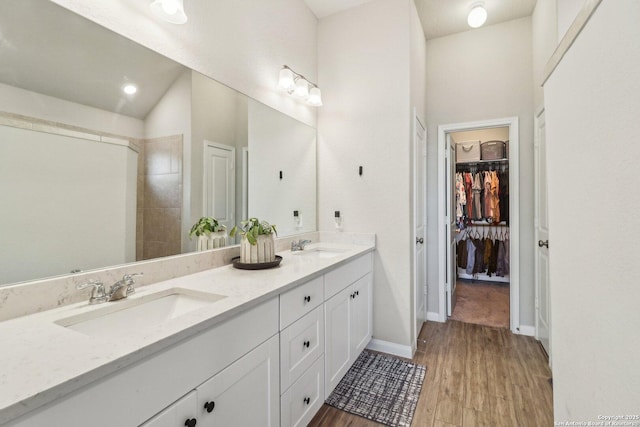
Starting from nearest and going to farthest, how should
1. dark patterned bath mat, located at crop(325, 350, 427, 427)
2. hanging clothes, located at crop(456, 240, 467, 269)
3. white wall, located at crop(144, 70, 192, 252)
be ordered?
white wall, located at crop(144, 70, 192, 252) < dark patterned bath mat, located at crop(325, 350, 427, 427) < hanging clothes, located at crop(456, 240, 467, 269)

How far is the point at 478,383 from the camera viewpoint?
204cm

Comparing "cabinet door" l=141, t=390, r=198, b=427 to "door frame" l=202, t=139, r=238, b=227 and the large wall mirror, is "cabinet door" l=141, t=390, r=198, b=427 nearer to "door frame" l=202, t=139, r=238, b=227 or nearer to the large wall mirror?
the large wall mirror

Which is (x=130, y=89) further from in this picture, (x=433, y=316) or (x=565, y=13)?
(x=433, y=316)

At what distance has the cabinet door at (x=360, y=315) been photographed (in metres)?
2.07

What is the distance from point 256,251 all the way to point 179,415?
0.92 m

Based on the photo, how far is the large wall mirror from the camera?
98 centimetres

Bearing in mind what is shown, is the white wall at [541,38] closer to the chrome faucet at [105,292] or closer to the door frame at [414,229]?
the door frame at [414,229]

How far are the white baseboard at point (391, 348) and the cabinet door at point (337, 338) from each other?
23.3 inches

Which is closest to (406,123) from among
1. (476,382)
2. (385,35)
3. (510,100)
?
(385,35)

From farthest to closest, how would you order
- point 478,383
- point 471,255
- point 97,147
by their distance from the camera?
point 471,255 < point 478,383 < point 97,147

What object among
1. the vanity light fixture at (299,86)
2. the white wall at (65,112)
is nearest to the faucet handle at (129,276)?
the white wall at (65,112)

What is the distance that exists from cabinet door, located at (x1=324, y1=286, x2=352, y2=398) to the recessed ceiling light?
4.72 feet

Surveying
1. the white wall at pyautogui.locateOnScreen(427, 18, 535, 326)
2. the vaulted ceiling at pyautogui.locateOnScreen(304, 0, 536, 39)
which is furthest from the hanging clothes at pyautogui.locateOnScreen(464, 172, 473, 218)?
the vaulted ceiling at pyautogui.locateOnScreen(304, 0, 536, 39)

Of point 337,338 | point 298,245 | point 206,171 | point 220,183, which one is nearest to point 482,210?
point 298,245
